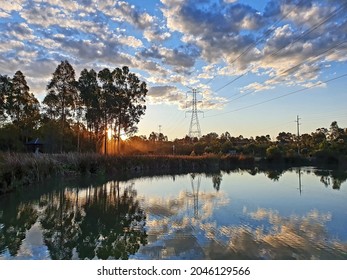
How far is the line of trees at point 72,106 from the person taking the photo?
36500mm

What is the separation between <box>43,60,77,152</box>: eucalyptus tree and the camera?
36156 mm

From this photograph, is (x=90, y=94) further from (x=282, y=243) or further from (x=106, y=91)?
(x=282, y=243)

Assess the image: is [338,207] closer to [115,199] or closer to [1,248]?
[115,199]

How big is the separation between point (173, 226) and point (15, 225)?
4.00m

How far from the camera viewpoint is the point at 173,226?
327 inches

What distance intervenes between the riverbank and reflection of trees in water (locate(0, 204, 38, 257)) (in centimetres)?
341

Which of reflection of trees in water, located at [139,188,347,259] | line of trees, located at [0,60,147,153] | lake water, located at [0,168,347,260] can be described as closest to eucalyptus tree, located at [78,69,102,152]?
line of trees, located at [0,60,147,153]

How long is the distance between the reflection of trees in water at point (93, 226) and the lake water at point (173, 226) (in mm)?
20

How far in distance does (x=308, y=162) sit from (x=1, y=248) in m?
44.7

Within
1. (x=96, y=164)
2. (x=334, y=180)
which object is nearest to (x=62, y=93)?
(x=96, y=164)

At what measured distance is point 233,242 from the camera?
6.81m

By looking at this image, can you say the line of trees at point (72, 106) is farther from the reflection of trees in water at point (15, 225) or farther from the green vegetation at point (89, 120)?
the reflection of trees in water at point (15, 225)

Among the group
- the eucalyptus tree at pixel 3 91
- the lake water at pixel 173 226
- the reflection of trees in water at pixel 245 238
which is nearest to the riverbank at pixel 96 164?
the lake water at pixel 173 226

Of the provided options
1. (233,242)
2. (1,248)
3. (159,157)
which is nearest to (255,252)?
(233,242)
